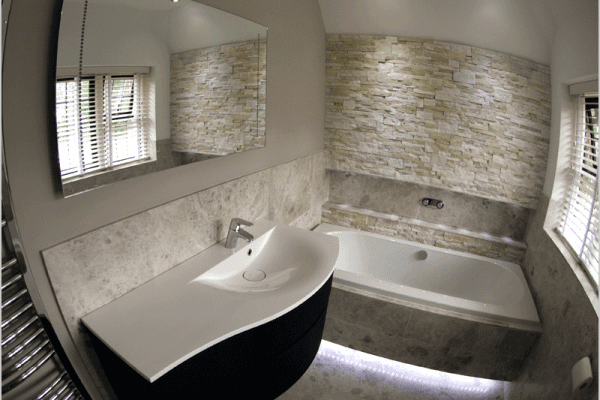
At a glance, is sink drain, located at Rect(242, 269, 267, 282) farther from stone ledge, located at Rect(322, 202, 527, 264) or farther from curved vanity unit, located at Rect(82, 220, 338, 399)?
stone ledge, located at Rect(322, 202, 527, 264)

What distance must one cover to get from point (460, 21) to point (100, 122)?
2407mm

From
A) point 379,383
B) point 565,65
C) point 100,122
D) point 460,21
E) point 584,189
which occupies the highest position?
point 460,21

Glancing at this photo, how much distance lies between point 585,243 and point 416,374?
49.2 inches

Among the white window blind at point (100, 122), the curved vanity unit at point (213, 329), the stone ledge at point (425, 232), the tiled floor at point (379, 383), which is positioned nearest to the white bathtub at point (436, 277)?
the stone ledge at point (425, 232)

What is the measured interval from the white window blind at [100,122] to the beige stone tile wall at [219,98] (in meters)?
0.17

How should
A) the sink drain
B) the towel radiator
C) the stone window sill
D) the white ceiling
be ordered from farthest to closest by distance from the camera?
the white ceiling, the sink drain, the stone window sill, the towel radiator

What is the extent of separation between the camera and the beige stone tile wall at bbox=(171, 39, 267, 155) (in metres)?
1.44

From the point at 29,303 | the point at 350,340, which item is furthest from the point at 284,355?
the point at 350,340

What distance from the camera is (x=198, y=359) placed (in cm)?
106

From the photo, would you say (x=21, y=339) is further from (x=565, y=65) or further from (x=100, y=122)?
(x=565, y=65)

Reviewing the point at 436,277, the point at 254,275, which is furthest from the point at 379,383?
the point at 254,275

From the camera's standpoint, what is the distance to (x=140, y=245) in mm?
1302

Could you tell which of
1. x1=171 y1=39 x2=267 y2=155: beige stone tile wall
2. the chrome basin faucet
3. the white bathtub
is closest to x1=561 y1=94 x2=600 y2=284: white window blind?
the white bathtub

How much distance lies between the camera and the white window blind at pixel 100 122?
3.33 feet
